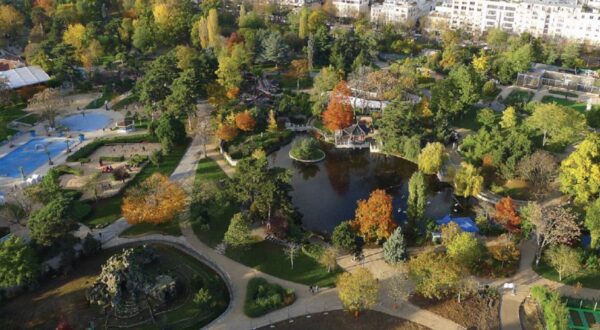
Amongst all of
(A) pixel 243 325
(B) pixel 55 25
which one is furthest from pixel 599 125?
(B) pixel 55 25

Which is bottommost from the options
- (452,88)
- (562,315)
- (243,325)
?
(243,325)

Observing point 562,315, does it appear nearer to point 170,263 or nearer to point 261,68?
point 170,263

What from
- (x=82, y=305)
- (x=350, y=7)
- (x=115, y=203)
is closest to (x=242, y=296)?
(x=82, y=305)

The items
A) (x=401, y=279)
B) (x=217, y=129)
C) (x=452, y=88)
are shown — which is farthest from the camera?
(x=452, y=88)

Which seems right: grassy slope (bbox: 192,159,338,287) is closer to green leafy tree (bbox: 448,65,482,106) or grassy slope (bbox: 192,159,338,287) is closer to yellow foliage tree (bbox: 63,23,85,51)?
green leafy tree (bbox: 448,65,482,106)

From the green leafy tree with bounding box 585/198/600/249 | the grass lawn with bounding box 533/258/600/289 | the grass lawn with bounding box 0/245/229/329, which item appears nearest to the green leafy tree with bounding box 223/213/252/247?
the grass lawn with bounding box 0/245/229/329

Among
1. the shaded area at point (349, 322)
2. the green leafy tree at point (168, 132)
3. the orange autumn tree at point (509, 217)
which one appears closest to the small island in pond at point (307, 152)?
the green leafy tree at point (168, 132)
